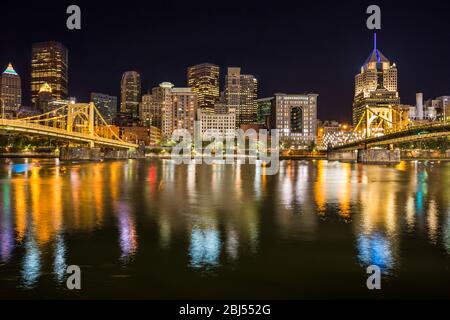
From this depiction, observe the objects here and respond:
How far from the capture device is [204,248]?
1209 centimetres

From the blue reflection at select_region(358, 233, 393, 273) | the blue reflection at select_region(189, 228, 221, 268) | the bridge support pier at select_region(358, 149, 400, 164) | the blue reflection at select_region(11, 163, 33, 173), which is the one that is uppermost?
the bridge support pier at select_region(358, 149, 400, 164)

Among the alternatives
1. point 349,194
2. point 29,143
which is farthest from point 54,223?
point 29,143

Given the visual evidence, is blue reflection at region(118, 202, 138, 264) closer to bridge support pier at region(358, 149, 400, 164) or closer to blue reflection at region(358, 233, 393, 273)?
blue reflection at region(358, 233, 393, 273)

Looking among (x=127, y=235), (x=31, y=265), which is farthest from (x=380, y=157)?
(x=31, y=265)

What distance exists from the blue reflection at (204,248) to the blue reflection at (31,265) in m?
3.30

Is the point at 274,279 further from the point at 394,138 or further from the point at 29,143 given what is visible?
the point at 29,143

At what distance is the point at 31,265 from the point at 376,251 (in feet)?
27.1

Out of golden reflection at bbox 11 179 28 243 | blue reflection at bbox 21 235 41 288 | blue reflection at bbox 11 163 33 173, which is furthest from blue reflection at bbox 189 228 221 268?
blue reflection at bbox 11 163 33 173

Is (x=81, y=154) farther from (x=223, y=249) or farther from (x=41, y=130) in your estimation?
(x=223, y=249)

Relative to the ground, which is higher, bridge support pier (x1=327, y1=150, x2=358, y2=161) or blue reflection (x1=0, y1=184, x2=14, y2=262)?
bridge support pier (x1=327, y1=150, x2=358, y2=161)

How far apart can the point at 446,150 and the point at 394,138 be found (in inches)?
2878

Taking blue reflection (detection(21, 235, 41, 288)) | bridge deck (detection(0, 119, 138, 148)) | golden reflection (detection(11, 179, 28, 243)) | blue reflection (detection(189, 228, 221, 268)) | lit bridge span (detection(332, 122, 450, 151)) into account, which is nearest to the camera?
blue reflection (detection(21, 235, 41, 288))

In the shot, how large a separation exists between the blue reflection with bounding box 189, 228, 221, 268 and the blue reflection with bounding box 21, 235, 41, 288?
330 cm

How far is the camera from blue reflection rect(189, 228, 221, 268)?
10656 millimetres
